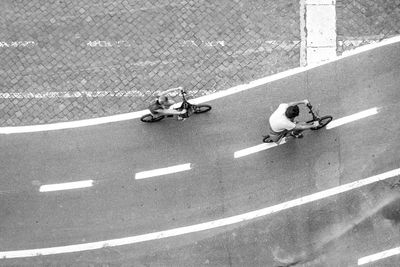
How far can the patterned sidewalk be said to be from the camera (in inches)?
460

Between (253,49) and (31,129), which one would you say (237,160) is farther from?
(31,129)

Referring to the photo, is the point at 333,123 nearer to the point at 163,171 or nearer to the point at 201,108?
the point at 201,108

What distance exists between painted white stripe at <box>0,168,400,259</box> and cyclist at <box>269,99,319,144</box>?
167 cm

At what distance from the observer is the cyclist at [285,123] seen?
9633 mm

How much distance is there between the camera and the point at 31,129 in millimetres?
11586

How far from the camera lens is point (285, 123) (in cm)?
980

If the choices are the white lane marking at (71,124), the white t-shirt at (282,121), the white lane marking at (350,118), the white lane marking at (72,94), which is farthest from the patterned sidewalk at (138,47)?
the white t-shirt at (282,121)

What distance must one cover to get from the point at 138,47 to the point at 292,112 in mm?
4725

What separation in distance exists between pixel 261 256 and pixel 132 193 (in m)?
3.54

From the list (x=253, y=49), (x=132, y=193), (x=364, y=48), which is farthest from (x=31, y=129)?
(x=364, y=48)

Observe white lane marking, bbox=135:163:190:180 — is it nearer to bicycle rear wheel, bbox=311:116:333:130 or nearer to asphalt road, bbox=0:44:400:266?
asphalt road, bbox=0:44:400:266

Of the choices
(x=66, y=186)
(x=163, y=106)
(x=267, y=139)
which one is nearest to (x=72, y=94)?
(x=66, y=186)

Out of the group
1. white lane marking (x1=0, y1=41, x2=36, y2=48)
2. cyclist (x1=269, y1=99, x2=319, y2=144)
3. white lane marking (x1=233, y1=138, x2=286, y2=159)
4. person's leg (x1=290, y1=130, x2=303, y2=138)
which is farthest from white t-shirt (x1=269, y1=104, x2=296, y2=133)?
white lane marking (x1=0, y1=41, x2=36, y2=48)

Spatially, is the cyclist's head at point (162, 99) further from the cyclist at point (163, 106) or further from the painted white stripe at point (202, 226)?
the painted white stripe at point (202, 226)
